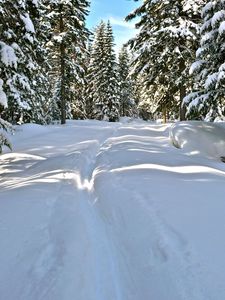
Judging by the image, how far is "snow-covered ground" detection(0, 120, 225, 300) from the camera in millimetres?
4109

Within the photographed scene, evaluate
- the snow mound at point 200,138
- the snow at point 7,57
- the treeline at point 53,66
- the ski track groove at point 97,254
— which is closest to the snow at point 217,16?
the snow mound at point 200,138

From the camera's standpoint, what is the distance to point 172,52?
19281 millimetres

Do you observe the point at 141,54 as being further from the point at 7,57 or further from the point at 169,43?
the point at 7,57

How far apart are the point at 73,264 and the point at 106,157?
7.09 meters

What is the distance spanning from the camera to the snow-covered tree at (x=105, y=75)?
47.0m

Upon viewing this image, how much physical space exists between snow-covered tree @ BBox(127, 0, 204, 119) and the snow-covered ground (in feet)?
33.9

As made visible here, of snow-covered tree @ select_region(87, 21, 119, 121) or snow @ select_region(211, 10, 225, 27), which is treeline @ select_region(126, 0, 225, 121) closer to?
snow @ select_region(211, 10, 225, 27)

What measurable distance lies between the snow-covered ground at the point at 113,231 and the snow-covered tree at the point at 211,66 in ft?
10.1

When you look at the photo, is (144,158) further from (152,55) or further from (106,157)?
(152,55)

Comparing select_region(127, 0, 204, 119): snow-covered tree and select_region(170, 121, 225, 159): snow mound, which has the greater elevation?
select_region(127, 0, 204, 119): snow-covered tree

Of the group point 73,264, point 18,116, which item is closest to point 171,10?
point 18,116

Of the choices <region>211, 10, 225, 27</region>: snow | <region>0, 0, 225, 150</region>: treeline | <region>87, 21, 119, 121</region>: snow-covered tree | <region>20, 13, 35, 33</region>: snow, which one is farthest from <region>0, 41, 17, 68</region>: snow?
<region>87, 21, 119, 121</region>: snow-covered tree

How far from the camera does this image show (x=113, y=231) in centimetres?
575

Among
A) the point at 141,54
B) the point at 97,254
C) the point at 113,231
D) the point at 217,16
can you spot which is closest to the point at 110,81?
the point at 141,54
